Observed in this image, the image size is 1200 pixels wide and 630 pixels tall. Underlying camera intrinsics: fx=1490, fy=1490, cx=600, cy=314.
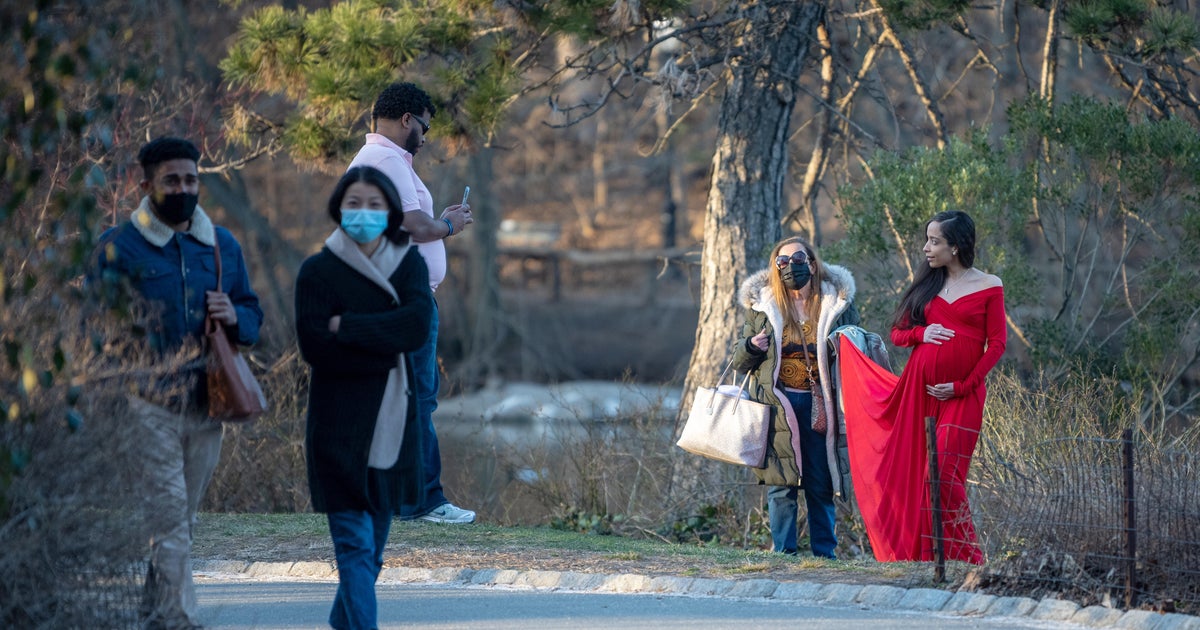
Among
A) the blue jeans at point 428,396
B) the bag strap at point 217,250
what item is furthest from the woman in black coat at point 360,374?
the blue jeans at point 428,396

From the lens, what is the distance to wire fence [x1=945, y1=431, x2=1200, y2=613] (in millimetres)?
6109

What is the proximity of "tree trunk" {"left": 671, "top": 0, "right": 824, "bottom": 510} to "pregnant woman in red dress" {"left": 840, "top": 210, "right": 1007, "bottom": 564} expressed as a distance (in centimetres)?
406

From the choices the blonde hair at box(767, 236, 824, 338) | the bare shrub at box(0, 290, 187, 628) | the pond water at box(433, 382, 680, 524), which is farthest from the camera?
the pond water at box(433, 382, 680, 524)

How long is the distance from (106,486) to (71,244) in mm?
776

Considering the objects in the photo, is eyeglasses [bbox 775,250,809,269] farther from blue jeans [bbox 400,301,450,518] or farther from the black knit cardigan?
the black knit cardigan

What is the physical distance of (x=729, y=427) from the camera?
817 centimetres

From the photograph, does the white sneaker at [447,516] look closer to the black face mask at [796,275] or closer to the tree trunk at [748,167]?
the black face mask at [796,275]

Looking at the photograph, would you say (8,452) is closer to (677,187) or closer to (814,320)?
(814,320)

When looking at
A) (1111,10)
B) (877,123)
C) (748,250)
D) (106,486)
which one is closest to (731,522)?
(748,250)

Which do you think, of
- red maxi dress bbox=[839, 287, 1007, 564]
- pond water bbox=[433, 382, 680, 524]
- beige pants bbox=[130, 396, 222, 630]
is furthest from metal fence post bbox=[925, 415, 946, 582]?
pond water bbox=[433, 382, 680, 524]

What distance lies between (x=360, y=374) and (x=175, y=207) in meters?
0.96

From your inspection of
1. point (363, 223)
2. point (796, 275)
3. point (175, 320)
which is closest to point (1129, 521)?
point (796, 275)

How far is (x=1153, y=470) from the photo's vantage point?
6.58 meters

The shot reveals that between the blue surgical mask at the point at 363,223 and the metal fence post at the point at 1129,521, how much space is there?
3083mm
